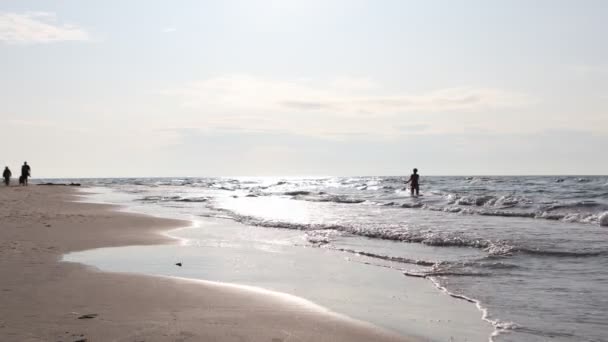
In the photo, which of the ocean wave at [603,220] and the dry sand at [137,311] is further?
the ocean wave at [603,220]

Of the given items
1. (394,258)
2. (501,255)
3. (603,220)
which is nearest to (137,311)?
(394,258)

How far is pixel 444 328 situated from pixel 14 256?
275 inches

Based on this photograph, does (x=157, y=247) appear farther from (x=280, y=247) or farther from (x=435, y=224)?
(x=435, y=224)

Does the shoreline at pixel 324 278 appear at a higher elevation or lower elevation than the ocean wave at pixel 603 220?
lower

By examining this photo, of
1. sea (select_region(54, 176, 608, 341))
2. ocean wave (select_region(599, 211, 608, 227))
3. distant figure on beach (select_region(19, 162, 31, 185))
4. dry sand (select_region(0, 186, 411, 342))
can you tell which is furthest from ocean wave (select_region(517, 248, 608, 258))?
distant figure on beach (select_region(19, 162, 31, 185))

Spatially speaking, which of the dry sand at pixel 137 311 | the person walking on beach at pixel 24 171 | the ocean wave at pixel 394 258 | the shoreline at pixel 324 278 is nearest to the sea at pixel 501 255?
the ocean wave at pixel 394 258

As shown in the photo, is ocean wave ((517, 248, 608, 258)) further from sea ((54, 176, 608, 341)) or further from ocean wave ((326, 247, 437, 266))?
ocean wave ((326, 247, 437, 266))

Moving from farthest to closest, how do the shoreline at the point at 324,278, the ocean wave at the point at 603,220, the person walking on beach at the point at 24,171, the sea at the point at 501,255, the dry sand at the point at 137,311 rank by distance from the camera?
the person walking on beach at the point at 24,171 < the ocean wave at the point at 603,220 < the sea at the point at 501,255 < the shoreline at the point at 324,278 < the dry sand at the point at 137,311

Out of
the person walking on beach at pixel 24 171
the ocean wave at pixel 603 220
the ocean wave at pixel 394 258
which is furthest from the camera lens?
the person walking on beach at pixel 24 171

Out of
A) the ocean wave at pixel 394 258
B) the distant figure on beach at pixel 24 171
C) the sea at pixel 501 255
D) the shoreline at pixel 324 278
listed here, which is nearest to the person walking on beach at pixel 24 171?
the distant figure on beach at pixel 24 171

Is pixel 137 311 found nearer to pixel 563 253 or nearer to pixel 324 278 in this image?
pixel 324 278

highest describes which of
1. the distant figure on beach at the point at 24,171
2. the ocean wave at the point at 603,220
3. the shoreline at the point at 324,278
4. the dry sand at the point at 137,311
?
the distant figure on beach at the point at 24,171

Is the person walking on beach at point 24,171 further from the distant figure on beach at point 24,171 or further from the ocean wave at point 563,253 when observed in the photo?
Result: the ocean wave at point 563,253

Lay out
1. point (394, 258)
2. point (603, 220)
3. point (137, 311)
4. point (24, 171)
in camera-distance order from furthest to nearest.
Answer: point (24, 171) → point (603, 220) → point (394, 258) → point (137, 311)
